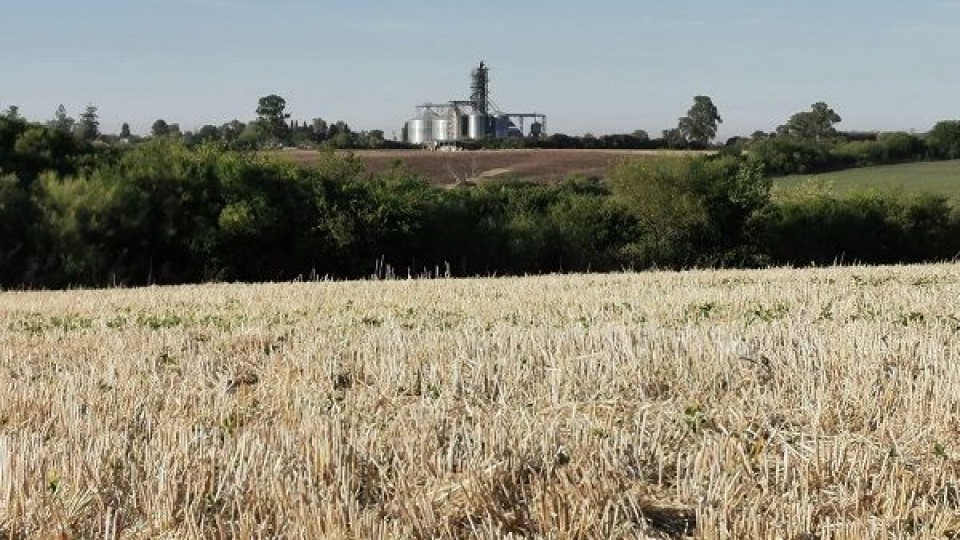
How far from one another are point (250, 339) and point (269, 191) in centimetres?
3938

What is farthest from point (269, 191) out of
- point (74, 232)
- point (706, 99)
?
point (706, 99)

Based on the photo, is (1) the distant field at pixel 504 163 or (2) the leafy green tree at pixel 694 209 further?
(1) the distant field at pixel 504 163

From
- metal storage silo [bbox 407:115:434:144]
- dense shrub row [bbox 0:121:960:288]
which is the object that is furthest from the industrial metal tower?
dense shrub row [bbox 0:121:960:288]

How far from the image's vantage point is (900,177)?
85312mm

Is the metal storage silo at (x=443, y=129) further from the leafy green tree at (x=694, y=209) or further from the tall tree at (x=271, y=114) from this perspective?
the leafy green tree at (x=694, y=209)

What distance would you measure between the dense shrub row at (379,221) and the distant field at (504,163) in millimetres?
16734

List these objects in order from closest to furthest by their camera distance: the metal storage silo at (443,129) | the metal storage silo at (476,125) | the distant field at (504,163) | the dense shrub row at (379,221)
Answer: the dense shrub row at (379,221) → the distant field at (504,163) → the metal storage silo at (443,129) → the metal storage silo at (476,125)

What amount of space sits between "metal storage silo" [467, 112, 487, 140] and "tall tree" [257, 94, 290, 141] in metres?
25.6

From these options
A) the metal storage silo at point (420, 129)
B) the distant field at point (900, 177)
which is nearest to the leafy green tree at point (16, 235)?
the distant field at point (900, 177)

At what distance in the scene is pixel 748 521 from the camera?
464 centimetres

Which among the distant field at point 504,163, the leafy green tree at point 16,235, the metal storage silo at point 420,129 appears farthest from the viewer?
the metal storage silo at point 420,129

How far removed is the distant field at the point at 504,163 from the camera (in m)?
78.4

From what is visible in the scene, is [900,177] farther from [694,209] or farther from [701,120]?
Answer: [701,120]

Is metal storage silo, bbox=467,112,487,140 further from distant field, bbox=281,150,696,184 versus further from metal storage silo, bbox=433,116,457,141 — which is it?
distant field, bbox=281,150,696,184
